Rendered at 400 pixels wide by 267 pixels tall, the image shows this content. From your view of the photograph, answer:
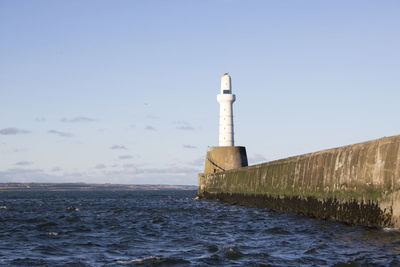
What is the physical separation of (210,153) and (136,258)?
3817 centimetres

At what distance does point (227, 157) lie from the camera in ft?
156

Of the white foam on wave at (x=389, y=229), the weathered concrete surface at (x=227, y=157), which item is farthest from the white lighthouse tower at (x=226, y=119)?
the white foam on wave at (x=389, y=229)

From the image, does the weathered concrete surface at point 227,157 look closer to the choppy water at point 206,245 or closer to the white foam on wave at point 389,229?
the choppy water at point 206,245

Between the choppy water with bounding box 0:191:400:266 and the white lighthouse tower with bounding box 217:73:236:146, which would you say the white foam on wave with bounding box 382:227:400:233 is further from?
the white lighthouse tower with bounding box 217:73:236:146

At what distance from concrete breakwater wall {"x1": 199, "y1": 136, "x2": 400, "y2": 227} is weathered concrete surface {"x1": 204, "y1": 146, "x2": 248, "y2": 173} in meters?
17.0

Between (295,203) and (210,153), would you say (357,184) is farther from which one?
(210,153)

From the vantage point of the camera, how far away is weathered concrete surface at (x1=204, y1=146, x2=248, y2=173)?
155 feet

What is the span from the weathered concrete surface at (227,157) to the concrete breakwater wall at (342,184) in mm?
16969

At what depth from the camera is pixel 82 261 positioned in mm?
10391

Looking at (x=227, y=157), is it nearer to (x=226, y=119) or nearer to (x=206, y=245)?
(x=226, y=119)

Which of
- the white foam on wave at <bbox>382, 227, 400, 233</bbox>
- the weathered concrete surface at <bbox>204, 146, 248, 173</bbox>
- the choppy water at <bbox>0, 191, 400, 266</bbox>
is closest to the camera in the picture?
the choppy water at <bbox>0, 191, 400, 266</bbox>

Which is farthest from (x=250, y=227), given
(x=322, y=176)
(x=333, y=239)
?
(x=333, y=239)

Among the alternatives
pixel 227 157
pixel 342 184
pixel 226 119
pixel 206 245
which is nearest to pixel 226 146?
pixel 227 157

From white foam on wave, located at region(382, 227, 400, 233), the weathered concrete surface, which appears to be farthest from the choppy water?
the weathered concrete surface
